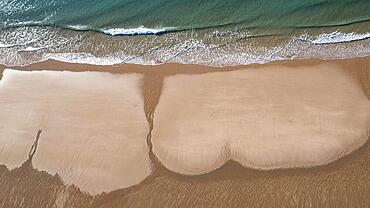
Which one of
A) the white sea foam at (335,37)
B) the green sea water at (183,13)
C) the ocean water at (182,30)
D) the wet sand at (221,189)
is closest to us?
the wet sand at (221,189)

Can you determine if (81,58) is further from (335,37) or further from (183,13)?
(335,37)

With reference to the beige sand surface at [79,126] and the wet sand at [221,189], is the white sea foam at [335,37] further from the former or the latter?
the beige sand surface at [79,126]

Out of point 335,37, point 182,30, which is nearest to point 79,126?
Result: point 182,30

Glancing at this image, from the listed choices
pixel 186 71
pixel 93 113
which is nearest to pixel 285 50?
A: pixel 186 71

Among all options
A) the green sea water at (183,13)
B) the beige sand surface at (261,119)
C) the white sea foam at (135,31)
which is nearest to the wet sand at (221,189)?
the beige sand surface at (261,119)

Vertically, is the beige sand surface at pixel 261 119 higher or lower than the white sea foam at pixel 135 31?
lower

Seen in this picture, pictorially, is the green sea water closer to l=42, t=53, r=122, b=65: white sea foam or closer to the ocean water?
the ocean water
